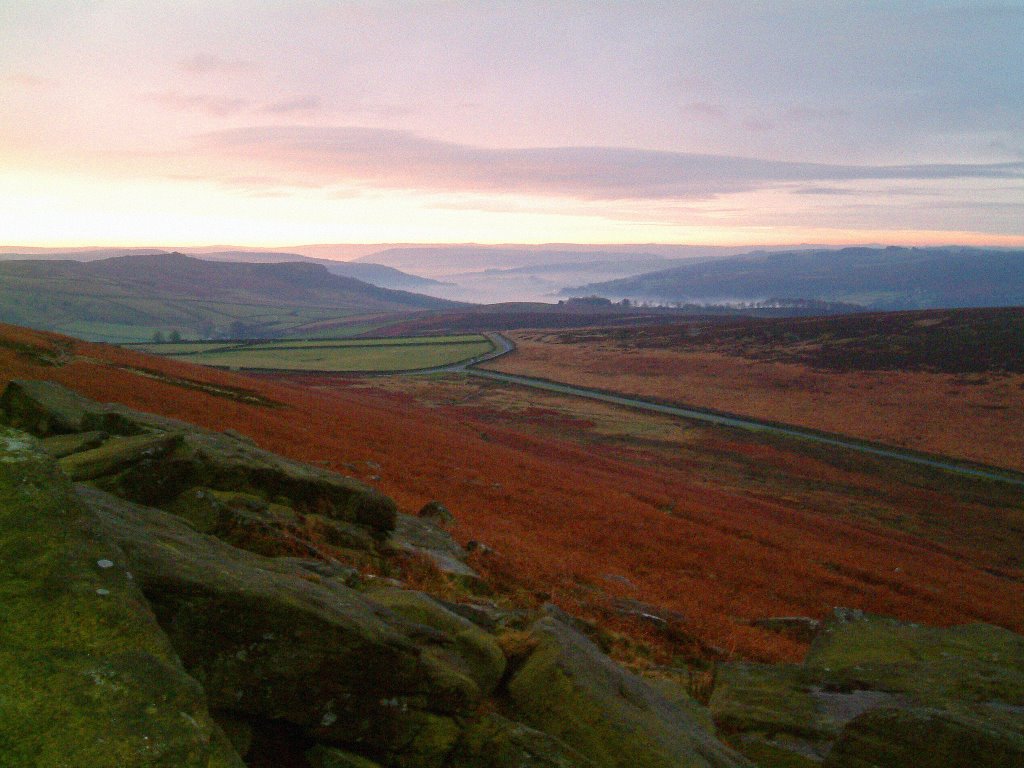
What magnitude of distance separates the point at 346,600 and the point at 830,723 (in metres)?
8.94

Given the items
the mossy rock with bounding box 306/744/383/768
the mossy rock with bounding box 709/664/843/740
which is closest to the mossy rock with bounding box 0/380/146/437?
the mossy rock with bounding box 306/744/383/768

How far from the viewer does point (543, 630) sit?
387 inches

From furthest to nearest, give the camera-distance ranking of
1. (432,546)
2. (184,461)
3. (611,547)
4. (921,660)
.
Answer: (611,547) < (432,546) < (921,660) < (184,461)

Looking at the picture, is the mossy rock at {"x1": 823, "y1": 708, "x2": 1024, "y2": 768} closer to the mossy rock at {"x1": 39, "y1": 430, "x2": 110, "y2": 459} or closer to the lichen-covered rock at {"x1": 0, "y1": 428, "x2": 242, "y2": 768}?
the lichen-covered rock at {"x1": 0, "y1": 428, "x2": 242, "y2": 768}

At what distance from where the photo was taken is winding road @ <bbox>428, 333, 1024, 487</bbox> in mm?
73000

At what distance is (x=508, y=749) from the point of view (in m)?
7.12

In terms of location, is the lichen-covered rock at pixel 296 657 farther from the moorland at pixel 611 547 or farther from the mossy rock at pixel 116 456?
the mossy rock at pixel 116 456

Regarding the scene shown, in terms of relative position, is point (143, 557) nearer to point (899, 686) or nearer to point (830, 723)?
point (830, 723)

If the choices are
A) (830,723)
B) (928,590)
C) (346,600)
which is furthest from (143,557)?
(928,590)

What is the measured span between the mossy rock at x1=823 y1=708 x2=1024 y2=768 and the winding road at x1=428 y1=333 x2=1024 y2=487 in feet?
246

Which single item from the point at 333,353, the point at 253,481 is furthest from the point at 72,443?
the point at 333,353

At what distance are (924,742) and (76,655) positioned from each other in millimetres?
11114

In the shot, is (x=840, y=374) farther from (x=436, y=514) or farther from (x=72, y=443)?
(x=72, y=443)

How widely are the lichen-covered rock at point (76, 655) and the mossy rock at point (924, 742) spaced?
924 centimetres
